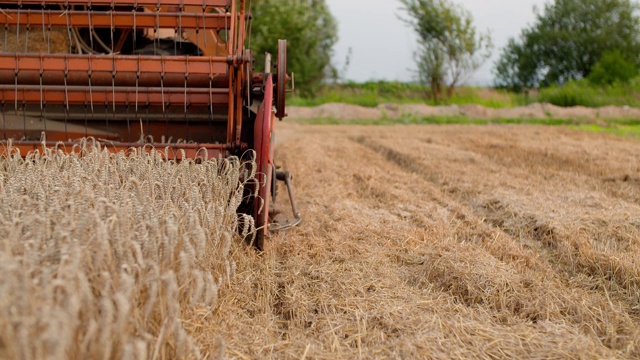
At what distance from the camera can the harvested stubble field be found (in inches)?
117

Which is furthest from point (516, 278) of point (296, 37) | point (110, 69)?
point (296, 37)

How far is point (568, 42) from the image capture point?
41500mm

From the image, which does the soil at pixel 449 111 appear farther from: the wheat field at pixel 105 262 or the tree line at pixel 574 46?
the wheat field at pixel 105 262

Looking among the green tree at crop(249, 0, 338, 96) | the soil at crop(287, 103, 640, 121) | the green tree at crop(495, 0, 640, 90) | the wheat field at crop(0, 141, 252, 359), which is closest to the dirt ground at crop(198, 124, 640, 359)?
the wheat field at crop(0, 141, 252, 359)

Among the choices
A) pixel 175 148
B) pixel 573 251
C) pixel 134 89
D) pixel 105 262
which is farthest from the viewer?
pixel 134 89

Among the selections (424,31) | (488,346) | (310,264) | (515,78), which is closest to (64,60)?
(310,264)

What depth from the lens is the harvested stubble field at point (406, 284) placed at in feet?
9.72

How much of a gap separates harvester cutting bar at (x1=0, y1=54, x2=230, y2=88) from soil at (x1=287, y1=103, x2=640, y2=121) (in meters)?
18.2

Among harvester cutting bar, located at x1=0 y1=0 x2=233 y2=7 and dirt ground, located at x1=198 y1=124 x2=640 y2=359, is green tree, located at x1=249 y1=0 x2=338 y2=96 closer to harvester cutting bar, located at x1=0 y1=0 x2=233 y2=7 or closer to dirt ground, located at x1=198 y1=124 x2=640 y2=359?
dirt ground, located at x1=198 y1=124 x2=640 y2=359

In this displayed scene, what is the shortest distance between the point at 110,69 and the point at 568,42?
40.2m

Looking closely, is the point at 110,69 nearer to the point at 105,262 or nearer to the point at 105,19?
the point at 105,19

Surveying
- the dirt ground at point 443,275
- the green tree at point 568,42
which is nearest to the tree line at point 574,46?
the green tree at point 568,42

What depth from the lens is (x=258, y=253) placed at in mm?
4859

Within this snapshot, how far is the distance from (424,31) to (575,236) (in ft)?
93.3
